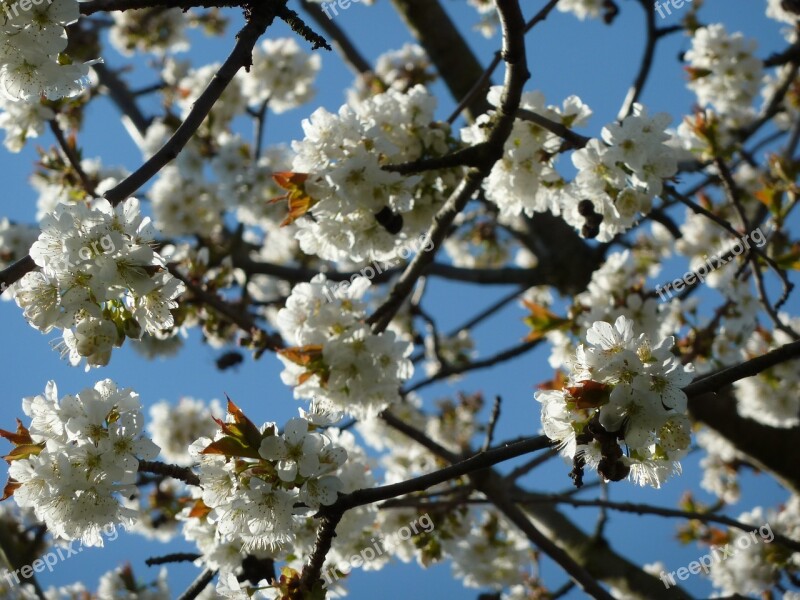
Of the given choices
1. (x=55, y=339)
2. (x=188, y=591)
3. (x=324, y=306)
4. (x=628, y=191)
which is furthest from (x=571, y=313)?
(x=55, y=339)

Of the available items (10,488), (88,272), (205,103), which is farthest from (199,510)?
(205,103)

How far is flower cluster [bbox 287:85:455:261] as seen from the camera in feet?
7.43

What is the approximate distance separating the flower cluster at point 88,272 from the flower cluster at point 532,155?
4.24ft

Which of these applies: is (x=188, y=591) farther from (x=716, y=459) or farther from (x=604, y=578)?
(x=716, y=459)

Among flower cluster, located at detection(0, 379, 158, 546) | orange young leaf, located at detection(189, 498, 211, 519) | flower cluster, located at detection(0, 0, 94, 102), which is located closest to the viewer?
flower cluster, located at detection(0, 0, 94, 102)

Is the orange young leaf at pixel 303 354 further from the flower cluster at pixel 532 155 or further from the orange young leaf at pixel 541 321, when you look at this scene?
the orange young leaf at pixel 541 321

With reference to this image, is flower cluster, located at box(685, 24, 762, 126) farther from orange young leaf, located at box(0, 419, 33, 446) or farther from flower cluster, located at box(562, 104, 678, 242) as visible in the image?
orange young leaf, located at box(0, 419, 33, 446)

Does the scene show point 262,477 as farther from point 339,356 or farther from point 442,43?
point 442,43

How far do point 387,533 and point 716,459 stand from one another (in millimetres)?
3769

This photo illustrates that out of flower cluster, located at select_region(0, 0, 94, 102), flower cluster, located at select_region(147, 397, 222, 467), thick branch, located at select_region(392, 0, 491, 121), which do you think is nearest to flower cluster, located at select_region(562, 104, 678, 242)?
flower cluster, located at select_region(0, 0, 94, 102)

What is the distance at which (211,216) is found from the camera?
555cm

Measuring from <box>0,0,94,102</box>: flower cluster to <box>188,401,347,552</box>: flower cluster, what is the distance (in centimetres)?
89

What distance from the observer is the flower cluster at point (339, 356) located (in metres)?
2.22

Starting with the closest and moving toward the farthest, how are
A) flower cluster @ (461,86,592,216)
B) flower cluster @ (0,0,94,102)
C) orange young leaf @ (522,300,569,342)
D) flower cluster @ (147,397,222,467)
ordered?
1. flower cluster @ (0,0,94,102)
2. flower cluster @ (461,86,592,216)
3. orange young leaf @ (522,300,569,342)
4. flower cluster @ (147,397,222,467)
